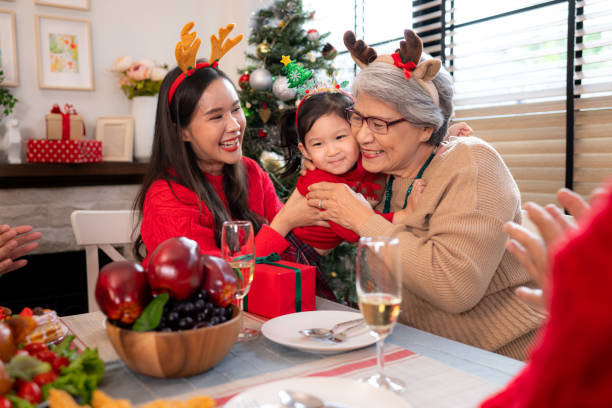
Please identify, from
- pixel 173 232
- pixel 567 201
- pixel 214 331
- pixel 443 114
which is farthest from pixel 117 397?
pixel 443 114

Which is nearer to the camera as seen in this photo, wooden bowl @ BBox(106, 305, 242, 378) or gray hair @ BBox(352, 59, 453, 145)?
wooden bowl @ BBox(106, 305, 242, 378)

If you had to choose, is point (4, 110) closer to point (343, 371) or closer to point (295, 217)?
point (295, 217)

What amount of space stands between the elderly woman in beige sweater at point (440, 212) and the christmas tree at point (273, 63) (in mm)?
1665

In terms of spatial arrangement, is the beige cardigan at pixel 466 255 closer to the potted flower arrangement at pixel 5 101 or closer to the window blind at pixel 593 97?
the window blind at pixel 593 97

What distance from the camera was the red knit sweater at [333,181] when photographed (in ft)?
6.03

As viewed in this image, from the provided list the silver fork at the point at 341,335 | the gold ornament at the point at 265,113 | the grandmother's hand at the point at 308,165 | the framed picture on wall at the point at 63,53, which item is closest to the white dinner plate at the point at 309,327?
the silver fork at the point at 341,335

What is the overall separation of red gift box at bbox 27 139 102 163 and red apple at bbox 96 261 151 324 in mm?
2819

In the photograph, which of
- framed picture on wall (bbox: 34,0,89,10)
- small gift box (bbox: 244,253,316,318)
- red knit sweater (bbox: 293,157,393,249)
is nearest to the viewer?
small gift box (bbox: 244,253,316,318)

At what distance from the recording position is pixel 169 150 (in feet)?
6.39

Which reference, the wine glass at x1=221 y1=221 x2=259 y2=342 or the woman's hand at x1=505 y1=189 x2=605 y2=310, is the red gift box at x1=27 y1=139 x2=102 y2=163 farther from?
the woman's hand at x1=505 y1=189 x2=605 y2=310

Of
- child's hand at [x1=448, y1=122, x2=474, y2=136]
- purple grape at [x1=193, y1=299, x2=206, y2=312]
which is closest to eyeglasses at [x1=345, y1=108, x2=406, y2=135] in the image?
child's hand at [x1=448, y1=122, x2=474, y2=136]

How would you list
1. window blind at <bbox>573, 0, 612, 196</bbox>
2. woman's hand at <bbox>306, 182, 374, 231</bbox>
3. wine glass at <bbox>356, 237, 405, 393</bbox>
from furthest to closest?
window blind at <bbox>573, 0, 612, 196</bbox>, woman's hand at <bbox>306, 182, 374, 231</bbox>, wine glass at <bbox>356, 237, 405, 393</bbox>

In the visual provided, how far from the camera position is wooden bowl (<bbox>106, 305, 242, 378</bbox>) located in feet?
2.77

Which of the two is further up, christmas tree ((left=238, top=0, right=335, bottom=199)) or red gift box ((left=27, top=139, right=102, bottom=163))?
christmas tree ((left=238, top=0, right=335, bottom=199))
